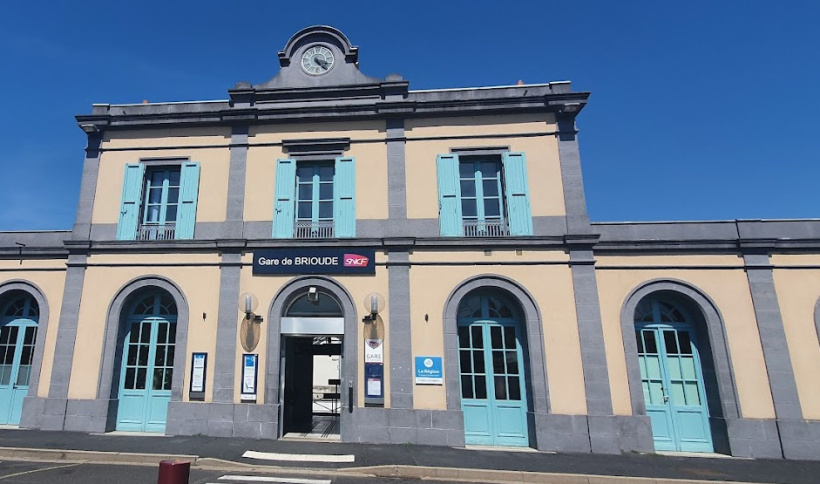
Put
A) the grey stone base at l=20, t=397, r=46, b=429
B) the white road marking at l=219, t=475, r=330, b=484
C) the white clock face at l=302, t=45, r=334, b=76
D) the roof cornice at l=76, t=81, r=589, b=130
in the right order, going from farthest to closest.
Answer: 1. the white clock face at l=302, t=45, r=334, b=76
2. the roof cornice at l=76, t=81, r=589, b=130
3. the grey stone base at l=20, t=397, r=46, b=429
4. the white road marking at l=219, t=475, r=330, b=484

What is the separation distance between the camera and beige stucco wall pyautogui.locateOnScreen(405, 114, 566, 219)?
10.7m

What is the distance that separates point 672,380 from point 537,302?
3.67 m

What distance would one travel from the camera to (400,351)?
9.87 meters

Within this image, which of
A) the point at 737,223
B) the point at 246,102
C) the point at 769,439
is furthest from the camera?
the point at 246,102

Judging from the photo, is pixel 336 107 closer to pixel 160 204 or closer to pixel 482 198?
pixel 482 198

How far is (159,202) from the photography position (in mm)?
11492

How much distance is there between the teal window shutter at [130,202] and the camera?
1109 cm

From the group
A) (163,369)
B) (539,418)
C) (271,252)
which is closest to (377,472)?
(539,418)

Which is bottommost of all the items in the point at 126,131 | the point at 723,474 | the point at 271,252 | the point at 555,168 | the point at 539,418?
the point at 723,474

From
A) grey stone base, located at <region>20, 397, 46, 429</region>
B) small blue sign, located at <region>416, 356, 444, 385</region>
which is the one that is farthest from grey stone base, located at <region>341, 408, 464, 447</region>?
grey stone base, located at <region>20, 397, 46, 429</region>

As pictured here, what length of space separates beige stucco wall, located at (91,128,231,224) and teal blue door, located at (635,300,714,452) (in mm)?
11080

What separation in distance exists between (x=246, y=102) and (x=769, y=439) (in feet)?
48.8

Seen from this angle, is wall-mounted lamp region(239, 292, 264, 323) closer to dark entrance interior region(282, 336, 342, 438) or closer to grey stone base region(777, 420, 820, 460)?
dark entrance interior region(282, 336, 342, 438)

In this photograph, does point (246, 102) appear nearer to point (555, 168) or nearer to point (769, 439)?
point (555, 168)
